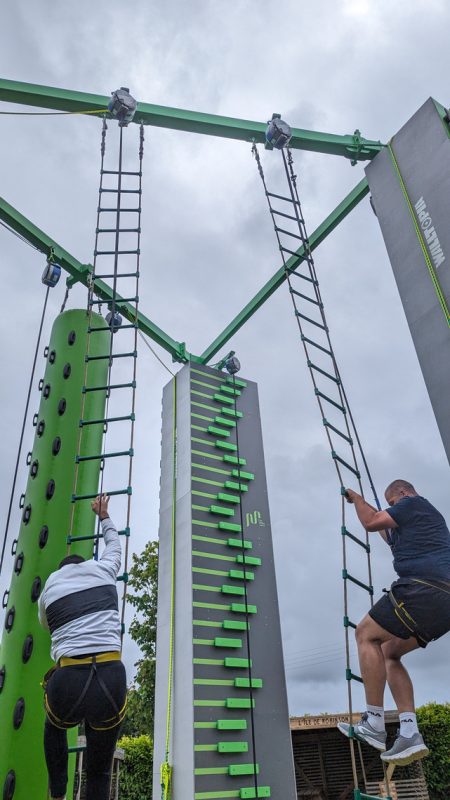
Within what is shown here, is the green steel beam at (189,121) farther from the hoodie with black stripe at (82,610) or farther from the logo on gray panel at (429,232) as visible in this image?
the hoodie with black stripe at (82,610)

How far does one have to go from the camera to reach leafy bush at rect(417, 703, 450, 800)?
1223cm

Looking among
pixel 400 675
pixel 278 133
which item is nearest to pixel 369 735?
pixel 400 675

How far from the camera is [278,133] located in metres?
6.07

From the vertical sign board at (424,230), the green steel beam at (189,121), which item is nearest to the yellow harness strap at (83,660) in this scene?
the vertical sign board at (424,230)

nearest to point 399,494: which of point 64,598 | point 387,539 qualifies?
point 387,539

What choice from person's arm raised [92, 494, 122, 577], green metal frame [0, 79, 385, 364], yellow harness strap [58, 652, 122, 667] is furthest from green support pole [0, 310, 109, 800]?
yellow harness strap [58, 652, 122, 667]

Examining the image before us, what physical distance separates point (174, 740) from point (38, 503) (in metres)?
2.66

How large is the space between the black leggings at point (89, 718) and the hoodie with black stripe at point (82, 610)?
0.33 feet

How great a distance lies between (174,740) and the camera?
5.79 meters

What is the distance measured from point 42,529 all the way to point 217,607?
7.50 feet

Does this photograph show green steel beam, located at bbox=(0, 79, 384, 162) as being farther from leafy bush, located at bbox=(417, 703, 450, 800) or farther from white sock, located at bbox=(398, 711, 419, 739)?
leafy bush, located at bbox=(417, 703, 450, 800)

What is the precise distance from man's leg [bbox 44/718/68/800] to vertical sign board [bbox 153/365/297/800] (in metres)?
2.81

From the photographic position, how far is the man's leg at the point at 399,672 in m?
3.33

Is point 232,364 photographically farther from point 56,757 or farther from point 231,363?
point 56,757
